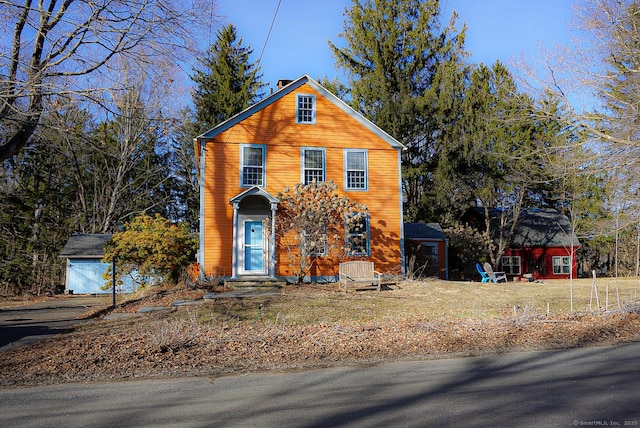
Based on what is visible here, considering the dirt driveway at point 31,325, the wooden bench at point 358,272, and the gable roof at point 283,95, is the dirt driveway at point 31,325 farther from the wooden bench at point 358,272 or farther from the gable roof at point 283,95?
the wooden bench at point 358,272

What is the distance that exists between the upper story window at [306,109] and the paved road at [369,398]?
12947 mm

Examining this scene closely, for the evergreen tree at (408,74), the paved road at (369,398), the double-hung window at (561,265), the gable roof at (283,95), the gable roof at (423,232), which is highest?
the evergreen tree at (408,74)

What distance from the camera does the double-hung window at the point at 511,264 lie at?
32719 mm

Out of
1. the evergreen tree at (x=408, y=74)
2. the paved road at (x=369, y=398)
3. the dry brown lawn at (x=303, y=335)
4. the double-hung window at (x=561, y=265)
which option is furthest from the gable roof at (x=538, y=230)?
the paved road at (x=369, y=398)

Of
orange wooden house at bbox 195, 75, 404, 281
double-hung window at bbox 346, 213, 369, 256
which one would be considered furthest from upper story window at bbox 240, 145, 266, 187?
double-hung window at bbox 346, 213, 369, 256

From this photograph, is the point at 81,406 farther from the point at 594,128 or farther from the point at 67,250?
the point at 67,250

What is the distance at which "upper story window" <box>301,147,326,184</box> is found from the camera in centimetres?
1894

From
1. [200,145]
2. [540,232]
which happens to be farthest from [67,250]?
[540,232]

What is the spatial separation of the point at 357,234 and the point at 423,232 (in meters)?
10.5

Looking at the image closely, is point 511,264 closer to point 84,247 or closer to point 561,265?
point 561,265

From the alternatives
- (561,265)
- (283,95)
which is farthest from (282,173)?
(561,265)

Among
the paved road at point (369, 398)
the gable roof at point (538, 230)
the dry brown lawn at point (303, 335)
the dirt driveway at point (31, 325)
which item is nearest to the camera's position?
the paved road at point (369, 398)

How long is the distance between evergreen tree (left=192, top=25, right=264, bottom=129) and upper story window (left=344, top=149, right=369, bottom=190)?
1717cm

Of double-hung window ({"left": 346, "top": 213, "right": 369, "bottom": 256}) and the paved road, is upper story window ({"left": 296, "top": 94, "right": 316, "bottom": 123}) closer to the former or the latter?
double-hung window ({"left": 346, "top": 213, "right": 369, "bottom": 256})
